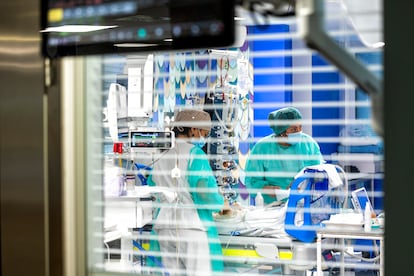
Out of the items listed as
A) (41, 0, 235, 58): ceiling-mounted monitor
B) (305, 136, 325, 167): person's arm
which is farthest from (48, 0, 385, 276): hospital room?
(41, 0, 235, 58): ceiling-mounted monitor

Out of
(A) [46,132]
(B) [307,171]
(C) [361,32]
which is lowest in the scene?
(B) [307,171]

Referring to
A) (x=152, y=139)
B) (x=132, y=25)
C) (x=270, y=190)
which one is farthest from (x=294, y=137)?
(x=132, y=25)

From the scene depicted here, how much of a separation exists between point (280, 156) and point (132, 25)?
78 cm

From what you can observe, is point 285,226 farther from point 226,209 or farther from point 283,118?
point 283,118

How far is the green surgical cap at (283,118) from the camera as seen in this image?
1636 millimetres

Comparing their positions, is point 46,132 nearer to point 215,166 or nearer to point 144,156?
point 144,156

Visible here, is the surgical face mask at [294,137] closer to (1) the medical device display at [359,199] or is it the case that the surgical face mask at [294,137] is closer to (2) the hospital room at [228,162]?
(2) the hospital room at [228,162]

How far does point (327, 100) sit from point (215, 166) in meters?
0.36

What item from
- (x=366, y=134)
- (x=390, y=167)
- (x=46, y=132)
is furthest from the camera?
(x=46, y=132)

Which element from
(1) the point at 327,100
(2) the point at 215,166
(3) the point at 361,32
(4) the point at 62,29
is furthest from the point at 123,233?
(3) the point at 361,32

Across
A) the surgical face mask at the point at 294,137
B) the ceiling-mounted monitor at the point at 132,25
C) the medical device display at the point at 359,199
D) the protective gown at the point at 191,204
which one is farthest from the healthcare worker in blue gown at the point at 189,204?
the ceiling-mounted monitor at the point at 132,25

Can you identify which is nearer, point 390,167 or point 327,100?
point 390,167

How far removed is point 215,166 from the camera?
1.72 metres

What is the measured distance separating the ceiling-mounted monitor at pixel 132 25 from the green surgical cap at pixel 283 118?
713 mm
